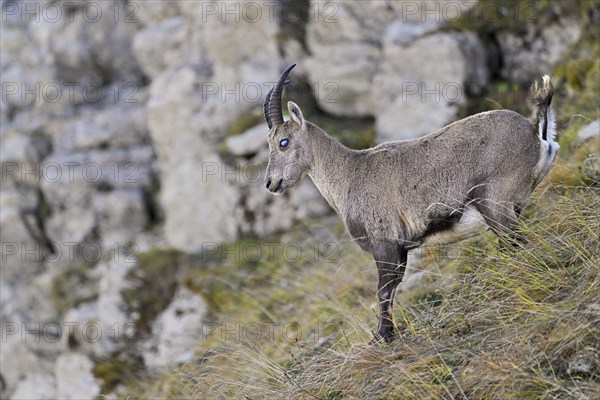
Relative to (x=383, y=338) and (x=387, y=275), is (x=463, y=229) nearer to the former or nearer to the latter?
(x=387, y=275)

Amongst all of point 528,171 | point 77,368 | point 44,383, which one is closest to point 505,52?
point 528,171

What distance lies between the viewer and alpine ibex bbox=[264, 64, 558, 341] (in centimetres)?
509

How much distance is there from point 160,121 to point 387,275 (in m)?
8.82

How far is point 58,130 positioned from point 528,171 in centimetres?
1205

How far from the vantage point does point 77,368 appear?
447 inches

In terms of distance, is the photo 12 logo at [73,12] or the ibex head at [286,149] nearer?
the ibex head at [286,149]

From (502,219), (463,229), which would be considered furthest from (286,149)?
(502,219)

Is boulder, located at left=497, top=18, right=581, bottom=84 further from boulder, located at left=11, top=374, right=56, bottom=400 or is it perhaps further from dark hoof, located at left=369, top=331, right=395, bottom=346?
boulder, located at left=11, top=374, right=56, bottom=400

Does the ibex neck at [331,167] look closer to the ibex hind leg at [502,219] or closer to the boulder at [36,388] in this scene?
the ibex hind leg at [502,219]

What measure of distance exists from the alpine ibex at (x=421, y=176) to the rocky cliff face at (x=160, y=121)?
4827 mm

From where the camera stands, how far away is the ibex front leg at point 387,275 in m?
5.44

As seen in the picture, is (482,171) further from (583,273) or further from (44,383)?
(44,383)

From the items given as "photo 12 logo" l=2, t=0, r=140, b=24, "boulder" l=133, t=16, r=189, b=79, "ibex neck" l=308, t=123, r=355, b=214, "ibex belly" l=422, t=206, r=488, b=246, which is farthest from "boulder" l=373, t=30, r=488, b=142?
"photo 12 logo" l=2, t=0, r=140, b=24

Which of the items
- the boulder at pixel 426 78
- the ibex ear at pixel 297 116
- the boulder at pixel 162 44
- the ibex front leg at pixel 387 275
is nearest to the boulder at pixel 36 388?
the boulder at pixel 162 44
